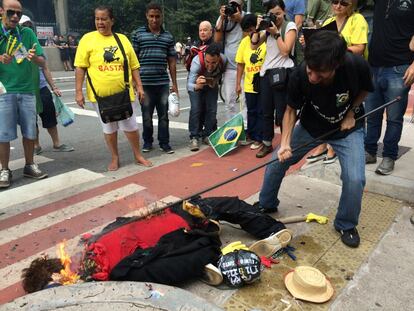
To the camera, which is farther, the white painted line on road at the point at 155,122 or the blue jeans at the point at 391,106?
the white painted line on road at the point at 155,122

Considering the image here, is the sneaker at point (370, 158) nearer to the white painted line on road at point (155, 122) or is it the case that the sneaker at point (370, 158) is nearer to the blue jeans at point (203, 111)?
the blue jeans at point (203, 111)

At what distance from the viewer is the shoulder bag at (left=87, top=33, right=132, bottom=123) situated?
435 cm

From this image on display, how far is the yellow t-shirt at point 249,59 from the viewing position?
4.98 m

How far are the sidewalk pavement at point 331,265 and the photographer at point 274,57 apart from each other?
3.97ft

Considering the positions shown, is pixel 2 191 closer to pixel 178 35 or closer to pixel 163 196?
pixel 163 196

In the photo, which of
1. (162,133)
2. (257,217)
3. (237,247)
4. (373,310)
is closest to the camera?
(373,310)

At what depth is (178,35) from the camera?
2814cm

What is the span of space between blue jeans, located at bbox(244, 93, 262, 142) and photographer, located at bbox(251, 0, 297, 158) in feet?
0.63

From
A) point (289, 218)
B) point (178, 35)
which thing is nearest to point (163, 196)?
point (289, 218)

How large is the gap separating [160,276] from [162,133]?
3.33m

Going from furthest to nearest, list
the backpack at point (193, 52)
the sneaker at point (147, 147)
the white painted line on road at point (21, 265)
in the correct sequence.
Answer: the sneaker at point (147, 147), the backpack at point (193, 52), the white painted line on road at point (21, 265)

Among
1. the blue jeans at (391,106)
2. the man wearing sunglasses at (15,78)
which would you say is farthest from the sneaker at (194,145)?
the blue jeans at (391,106)

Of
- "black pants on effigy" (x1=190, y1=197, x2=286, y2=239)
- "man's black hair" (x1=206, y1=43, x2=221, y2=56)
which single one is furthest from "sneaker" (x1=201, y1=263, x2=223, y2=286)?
"man's black hair" (x1=206, y1=43, x2=221, y2=56)

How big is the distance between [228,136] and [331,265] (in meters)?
2.91
